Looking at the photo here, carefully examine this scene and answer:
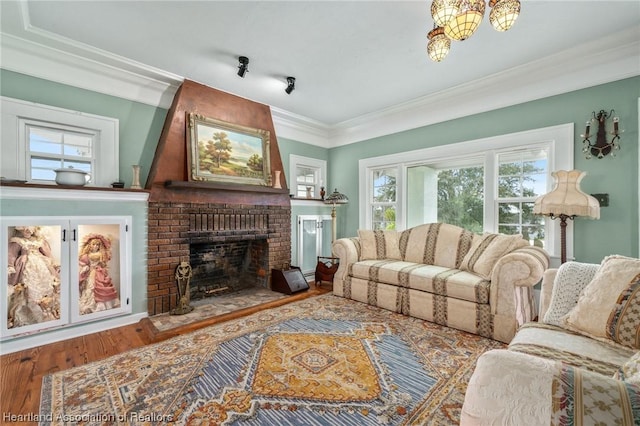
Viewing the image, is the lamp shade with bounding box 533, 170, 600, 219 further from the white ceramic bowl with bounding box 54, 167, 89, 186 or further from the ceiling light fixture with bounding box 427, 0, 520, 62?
the white ceramic bowl with bounding box 54, 167, 89, 186

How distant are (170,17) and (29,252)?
7.74 ft

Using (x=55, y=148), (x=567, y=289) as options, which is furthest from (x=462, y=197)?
(x=55, y=148)

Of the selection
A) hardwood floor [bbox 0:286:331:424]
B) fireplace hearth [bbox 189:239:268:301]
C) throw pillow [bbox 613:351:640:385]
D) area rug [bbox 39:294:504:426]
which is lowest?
hardwood floor [bbox 0:286:331:424]

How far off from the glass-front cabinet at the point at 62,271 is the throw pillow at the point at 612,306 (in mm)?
3749

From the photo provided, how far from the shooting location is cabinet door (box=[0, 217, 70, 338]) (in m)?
2.32

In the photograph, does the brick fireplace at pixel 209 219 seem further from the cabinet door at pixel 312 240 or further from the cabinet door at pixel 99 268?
the cabinet door at pixel 312 240

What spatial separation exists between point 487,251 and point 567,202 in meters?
0.82

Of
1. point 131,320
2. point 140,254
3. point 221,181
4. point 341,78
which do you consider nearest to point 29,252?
point 140,254

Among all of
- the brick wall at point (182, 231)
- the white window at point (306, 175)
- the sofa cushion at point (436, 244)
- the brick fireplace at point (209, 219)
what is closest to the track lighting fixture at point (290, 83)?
the brick fireplace at point (209, 219)

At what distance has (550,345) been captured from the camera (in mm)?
1415

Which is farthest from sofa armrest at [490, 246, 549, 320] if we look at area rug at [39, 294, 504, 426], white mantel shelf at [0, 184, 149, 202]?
white mantel shelf at [0, 184, 149, 202]

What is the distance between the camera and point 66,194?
2.58m

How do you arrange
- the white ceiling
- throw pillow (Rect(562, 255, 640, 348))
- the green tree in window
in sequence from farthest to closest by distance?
1. the green tree in window
2. the white ceiling
3. throw pillow (Rect(562, 255, 640, 348))

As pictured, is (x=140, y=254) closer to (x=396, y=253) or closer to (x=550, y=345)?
(x=396, y=253)
